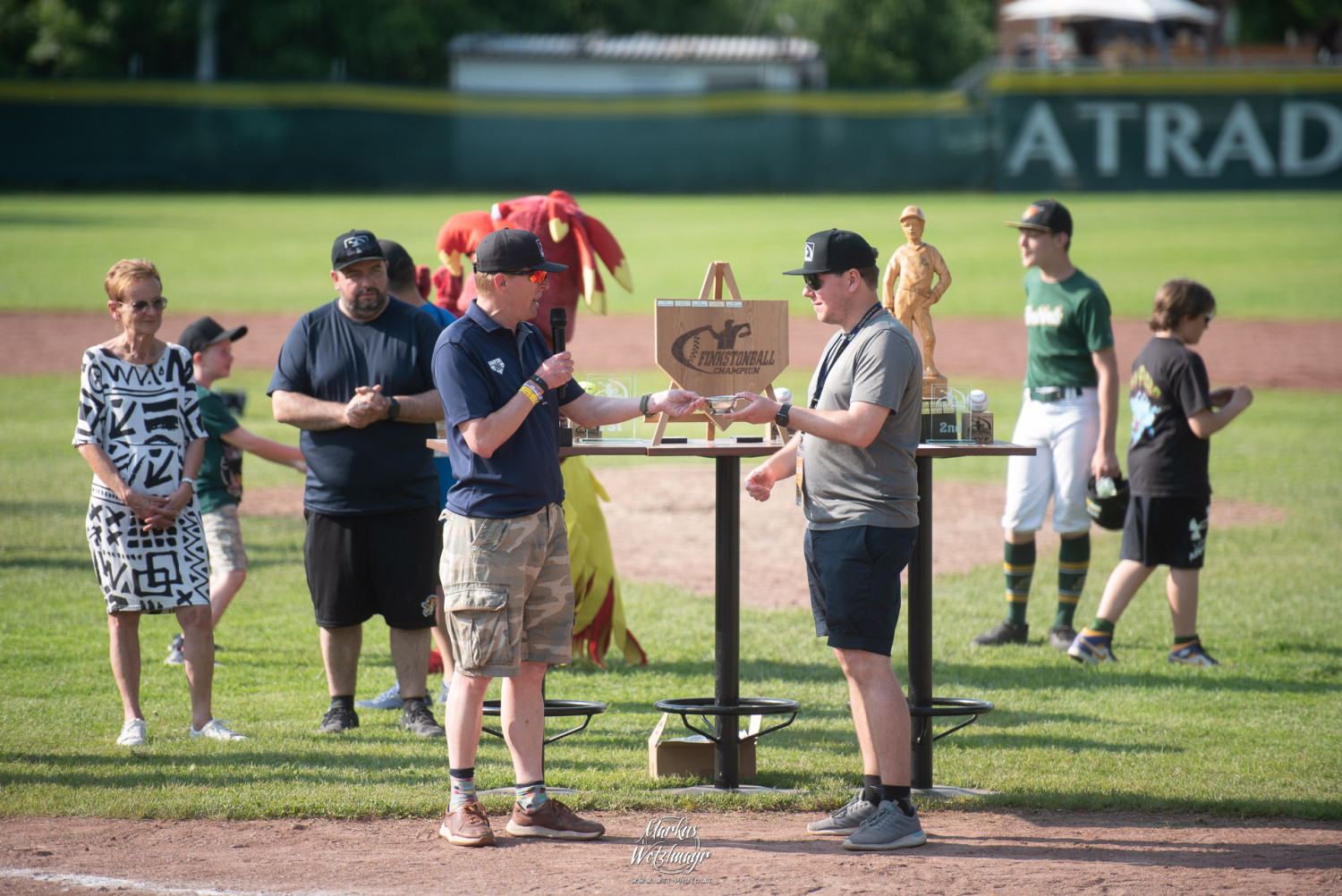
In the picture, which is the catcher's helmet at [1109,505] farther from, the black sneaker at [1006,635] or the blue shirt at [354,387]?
the blue shirt at [354,387]

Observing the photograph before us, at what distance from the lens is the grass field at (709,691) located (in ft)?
17.2

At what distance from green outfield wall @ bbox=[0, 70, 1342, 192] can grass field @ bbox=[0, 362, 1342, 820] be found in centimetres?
2764

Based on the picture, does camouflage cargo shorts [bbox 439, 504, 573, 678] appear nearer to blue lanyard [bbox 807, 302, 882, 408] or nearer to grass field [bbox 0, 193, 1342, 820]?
grass field [bbox 0, 193, 1342, 820]

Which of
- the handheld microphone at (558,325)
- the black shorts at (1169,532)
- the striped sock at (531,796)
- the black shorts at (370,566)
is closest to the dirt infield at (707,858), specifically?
the striped sock at (531,796)

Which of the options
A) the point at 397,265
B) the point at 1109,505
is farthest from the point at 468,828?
the point at 1109,505

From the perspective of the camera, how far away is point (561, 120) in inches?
1574

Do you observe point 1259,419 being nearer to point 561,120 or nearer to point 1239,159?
point 1239,159

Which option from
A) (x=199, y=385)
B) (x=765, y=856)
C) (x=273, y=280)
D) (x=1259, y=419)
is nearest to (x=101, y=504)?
(x=199, y=385)

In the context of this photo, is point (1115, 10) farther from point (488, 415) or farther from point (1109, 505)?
point (488, 415)

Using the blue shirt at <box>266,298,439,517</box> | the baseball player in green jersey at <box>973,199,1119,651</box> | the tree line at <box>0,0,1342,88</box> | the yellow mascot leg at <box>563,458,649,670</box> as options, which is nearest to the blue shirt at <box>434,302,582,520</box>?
the blue shirt at <box>266,298,439,517</box>

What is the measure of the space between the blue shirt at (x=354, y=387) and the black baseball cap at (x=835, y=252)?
1.86 meters

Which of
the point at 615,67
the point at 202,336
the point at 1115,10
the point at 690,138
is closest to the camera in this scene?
the point at 202,336

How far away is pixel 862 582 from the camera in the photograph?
4594 millimetres

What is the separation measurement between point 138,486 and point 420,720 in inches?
61.1
